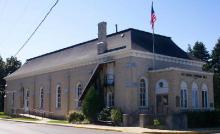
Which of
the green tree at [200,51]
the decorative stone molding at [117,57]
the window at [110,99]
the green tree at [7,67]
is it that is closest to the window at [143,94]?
the decorative stone molding at [117,57]

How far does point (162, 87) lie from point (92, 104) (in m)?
7.23

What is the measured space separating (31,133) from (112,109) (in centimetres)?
1350

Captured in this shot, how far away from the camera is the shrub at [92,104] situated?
36.1 metres

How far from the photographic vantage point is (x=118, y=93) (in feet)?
120

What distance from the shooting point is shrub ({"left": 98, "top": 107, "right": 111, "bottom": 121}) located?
34831mm

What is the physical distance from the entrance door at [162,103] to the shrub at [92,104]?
587 centimetres

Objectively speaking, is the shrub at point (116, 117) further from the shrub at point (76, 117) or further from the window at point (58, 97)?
the window at point (58, 97)

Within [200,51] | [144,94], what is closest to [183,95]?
[144,94]

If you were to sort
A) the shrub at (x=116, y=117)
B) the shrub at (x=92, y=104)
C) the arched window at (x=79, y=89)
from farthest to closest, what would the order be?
1. the arched window at (x=79, y=89)
2. the shrub at (x=92, y=104)
3. the shrub at (x=116, y=117)

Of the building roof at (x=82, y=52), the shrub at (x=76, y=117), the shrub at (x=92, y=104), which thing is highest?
the building roof at (x=82, y=52)

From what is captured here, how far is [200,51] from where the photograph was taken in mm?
70938

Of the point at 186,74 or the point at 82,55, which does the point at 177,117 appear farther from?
the point at 82,55

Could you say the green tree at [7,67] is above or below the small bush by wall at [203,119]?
above

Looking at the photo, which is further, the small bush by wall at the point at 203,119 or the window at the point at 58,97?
the window at the point at 58,97
